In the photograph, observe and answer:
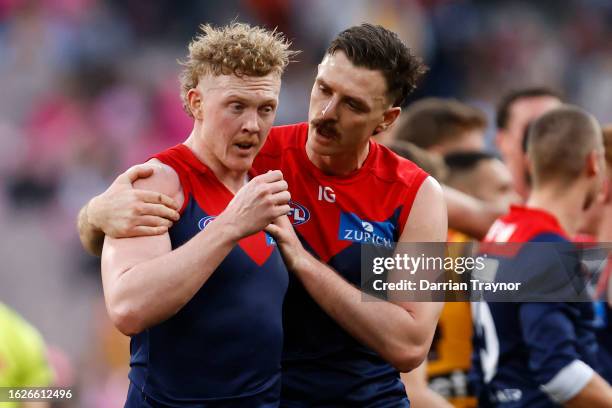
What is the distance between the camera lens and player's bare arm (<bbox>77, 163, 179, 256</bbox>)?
333cm

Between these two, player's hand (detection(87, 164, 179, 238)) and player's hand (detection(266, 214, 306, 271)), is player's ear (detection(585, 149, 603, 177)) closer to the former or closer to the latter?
player's hand (detection(266, 214, 306, 271))

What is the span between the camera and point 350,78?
13.1 feet

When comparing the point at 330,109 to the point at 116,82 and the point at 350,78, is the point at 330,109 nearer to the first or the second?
the point at 350,78

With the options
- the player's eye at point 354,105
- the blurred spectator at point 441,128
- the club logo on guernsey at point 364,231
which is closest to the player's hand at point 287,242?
the club logo on guernsey at point 364,231

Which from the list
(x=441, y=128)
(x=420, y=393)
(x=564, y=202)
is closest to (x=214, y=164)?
(x=420, y=393)

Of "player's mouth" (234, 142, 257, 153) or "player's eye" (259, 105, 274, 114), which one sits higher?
"player's eye" (259, 105, 274, 114)

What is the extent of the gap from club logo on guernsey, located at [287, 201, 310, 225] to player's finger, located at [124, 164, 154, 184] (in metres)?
0.70

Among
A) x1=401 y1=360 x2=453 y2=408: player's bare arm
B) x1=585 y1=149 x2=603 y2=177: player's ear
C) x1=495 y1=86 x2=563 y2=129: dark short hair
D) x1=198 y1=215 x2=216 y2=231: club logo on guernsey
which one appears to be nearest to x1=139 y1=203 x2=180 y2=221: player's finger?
x1=198 y1=215 x2=216 y2=231: club logo on guernsey

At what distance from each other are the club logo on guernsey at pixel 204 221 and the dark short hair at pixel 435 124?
3802 millimetres

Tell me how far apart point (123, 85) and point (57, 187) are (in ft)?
5.39

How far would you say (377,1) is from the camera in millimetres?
13406

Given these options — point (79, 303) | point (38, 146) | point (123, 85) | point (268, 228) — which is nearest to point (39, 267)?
point (79, 303)

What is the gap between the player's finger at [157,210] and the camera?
3334mm

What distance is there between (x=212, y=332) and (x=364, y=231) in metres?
0.86
